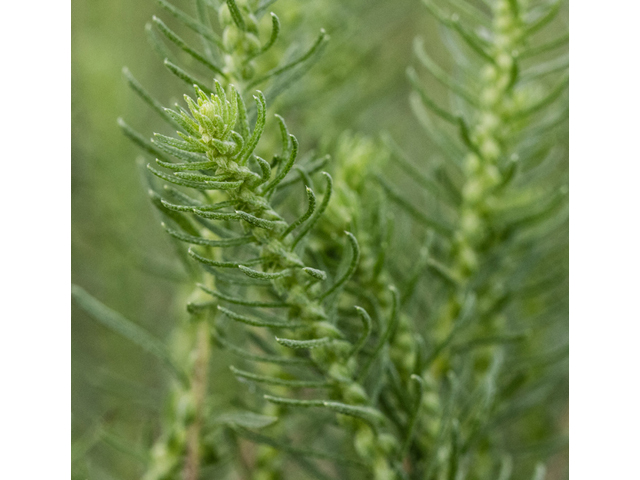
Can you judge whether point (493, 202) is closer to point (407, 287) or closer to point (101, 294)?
point (407, 287)

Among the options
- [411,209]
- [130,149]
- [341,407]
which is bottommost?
[341,407]

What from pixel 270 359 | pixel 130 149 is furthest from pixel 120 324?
pixel 130 149

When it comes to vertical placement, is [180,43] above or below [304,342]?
above

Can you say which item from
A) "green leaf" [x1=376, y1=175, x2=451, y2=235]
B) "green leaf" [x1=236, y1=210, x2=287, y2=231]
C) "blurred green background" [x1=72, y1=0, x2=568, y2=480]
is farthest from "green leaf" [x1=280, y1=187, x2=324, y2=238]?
"blurred green background" [x1=72, y1=0, x2=568, y2=480]

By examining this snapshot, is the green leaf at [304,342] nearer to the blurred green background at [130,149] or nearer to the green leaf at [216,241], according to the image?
the green leaf at [216,241]

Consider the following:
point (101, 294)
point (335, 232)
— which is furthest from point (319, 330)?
point (101, 294)

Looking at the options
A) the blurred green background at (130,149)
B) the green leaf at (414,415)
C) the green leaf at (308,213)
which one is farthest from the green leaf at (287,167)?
the blurred green background at (130,149)

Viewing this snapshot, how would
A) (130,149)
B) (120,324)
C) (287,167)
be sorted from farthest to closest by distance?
1. (130,149)
2. (120,324)
3. (287,167)

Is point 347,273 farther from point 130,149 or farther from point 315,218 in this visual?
point 130,149

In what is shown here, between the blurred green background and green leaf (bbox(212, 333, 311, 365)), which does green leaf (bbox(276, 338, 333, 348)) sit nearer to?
green leaf (bbox(212, 333, 311, 365))

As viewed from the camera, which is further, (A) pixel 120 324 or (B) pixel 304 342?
(A) pixel 120 324
